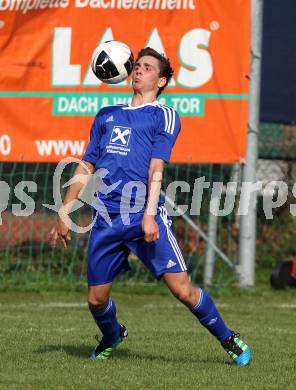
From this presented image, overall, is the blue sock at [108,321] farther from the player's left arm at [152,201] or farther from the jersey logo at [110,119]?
the jersey logo at [110,119]

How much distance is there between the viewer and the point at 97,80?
1216cm

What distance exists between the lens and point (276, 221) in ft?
48.4

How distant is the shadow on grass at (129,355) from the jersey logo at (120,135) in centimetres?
142

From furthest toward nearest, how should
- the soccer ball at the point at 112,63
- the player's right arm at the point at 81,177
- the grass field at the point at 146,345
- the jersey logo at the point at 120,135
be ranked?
the soccer ball at the point at 112,63 < the player's right arm at the point at 81,177 < the jersey logo at the point at 120,135 < the grass field at the point at 146,345

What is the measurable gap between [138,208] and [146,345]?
1429 mm

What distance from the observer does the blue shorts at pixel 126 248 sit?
657 cm

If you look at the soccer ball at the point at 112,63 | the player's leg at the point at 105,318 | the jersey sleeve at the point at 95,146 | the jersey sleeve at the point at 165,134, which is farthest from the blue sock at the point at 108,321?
the soccer ball at the point at 112,63

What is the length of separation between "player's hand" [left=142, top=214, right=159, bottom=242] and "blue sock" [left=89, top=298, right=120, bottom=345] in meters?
0.74

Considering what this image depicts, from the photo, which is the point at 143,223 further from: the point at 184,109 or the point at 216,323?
the point at 184,109

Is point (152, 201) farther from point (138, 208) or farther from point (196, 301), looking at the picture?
point (196, 301)

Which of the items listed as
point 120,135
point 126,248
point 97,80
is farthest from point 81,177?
Result: point 97,80

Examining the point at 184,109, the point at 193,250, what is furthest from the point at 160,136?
the point at 193,250

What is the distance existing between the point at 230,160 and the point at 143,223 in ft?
19.0

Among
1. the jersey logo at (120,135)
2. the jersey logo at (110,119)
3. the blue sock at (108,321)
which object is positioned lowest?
the blue sock at (108,321)
